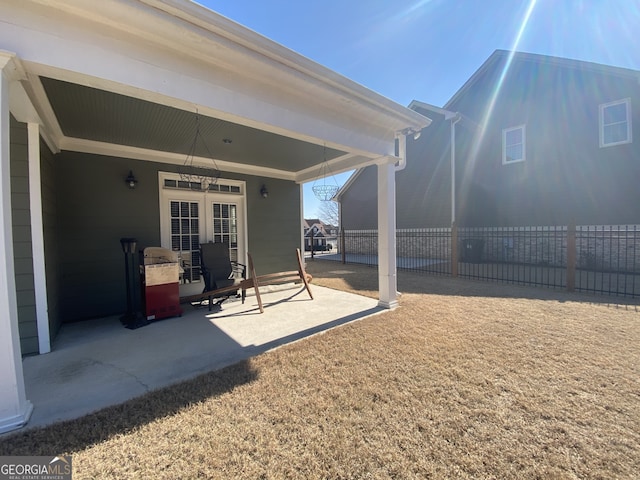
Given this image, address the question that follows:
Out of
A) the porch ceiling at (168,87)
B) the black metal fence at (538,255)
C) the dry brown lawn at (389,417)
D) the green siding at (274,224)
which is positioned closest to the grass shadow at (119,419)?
the dry brown lawn at (389,417)

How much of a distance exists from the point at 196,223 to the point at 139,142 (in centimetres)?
169

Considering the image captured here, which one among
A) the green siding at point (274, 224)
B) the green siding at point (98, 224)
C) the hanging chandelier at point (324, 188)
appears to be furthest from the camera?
the green siding at point (274, 224)

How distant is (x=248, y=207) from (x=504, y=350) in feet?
16.8

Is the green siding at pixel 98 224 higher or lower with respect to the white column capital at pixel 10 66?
lower

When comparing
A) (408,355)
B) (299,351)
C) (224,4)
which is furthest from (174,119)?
(408,355)

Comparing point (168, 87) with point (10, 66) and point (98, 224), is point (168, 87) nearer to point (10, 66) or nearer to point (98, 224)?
point (10, 66)

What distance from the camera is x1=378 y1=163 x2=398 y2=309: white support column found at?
174 inches

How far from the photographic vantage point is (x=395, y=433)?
181 centimetres

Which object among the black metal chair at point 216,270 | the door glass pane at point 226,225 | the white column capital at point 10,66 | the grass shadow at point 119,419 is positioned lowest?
the grass shadow at point 119,419

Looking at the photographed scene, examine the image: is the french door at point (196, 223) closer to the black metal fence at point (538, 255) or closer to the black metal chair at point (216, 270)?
the black metal chair at point (216, 270)

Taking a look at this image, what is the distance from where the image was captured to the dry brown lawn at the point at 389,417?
1570 millimetres

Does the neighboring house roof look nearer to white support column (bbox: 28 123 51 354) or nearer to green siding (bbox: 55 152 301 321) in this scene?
green siding (bbox: 55 152 301 321)

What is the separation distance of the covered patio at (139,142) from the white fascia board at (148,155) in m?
0.02

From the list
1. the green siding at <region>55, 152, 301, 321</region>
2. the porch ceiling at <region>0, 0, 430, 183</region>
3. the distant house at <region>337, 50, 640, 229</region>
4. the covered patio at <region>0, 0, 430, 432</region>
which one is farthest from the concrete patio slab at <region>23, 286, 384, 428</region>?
the distant house at <region>337, 50, 640, 229</region>
